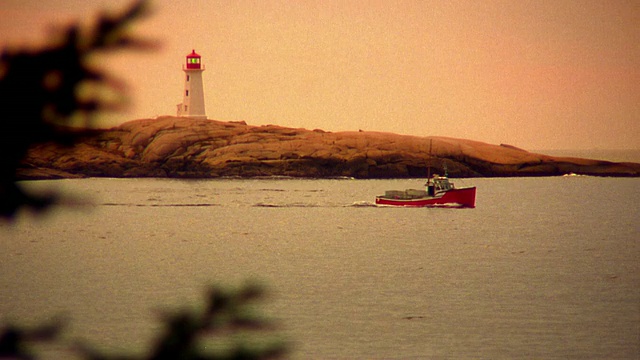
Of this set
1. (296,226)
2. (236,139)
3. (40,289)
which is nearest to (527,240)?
(296,226)

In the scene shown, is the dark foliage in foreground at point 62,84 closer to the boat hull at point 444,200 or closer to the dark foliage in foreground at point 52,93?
the dark foliage in foreground at point 52,93

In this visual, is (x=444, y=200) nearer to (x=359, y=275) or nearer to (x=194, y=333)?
(x=359, y=275)

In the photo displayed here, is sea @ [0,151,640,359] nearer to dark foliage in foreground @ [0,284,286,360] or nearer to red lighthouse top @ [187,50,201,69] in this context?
dark foliage in foreground @ [0,284,286,360]

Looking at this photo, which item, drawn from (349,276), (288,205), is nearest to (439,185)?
(288,205)

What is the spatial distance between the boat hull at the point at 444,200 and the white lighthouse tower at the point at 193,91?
45517 mm

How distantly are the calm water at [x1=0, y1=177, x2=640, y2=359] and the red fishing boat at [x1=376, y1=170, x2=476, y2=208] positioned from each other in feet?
7.30

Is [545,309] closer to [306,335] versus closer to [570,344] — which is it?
[570,344]

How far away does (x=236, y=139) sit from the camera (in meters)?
141

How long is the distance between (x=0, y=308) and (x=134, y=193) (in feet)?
332

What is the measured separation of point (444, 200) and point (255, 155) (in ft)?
154

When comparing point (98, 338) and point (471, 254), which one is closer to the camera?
point (98, 338)

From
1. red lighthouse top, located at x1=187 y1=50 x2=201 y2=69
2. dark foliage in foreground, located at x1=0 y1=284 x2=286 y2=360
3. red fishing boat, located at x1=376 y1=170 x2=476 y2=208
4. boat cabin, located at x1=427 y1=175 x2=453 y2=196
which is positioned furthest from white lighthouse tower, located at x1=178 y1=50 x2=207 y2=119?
dark foliage in foreground, located at x1=0 y1=284 x2=286 y2=360

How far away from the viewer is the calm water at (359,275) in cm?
3161

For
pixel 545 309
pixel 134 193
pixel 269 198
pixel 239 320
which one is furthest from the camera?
pixel 134 193
